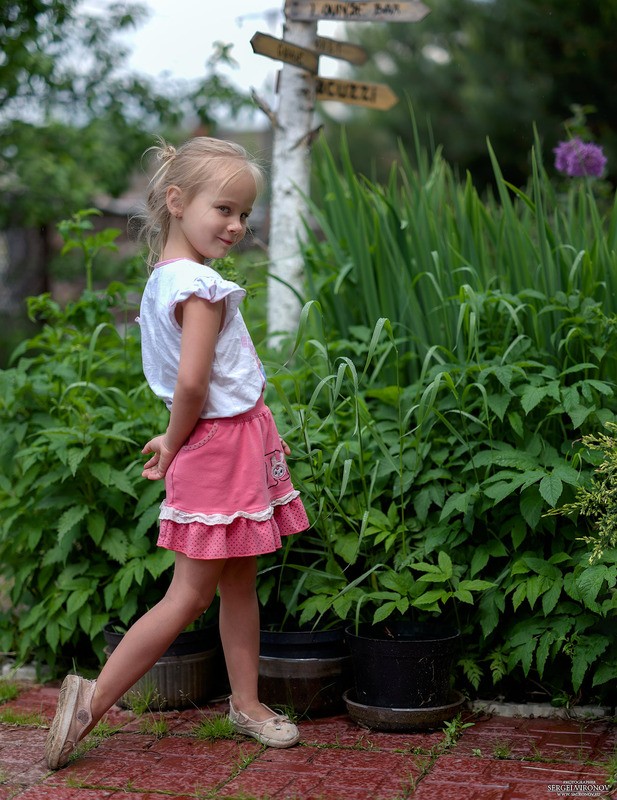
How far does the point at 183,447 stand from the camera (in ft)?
8.77

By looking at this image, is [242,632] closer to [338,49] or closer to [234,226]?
[234,226]

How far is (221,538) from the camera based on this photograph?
8.57 feet

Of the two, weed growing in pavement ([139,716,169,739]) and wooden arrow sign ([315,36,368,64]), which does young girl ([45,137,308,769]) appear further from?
wooden arrow sign ([315,36,368,64])

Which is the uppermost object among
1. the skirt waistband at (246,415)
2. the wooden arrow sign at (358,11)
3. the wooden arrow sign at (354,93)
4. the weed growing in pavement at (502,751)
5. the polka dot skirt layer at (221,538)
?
the wooden arrow sign at (358,11)

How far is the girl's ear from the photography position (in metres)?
2.70

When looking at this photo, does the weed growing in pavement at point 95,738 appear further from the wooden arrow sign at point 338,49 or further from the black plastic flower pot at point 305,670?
the wooden arrow sign at point 338,49

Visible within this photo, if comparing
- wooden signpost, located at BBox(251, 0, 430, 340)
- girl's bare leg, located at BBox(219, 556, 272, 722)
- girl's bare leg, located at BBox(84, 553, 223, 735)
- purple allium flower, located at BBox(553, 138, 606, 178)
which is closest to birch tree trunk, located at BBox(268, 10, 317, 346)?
wooden signpost, located at BBox(251, 0, 430, 340)

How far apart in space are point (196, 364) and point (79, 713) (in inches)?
37.4

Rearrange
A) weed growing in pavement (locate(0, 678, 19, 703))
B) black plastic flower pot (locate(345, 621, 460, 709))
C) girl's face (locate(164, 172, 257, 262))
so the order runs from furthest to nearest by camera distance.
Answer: weed growing in pavement (locate(0, 678, 19, 703)) < black plastic flower pot (locate(345, 621, 460, 709)) < girl's face (locate(164, 172, 257, 262))

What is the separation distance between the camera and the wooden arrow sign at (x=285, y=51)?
3.88m

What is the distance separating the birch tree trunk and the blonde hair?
1377 mm

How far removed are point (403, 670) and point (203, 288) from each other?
1188 mm

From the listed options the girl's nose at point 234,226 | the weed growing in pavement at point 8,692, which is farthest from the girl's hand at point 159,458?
the weed growing in pavement at point 8,692

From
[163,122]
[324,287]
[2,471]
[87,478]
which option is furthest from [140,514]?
[163,122]
